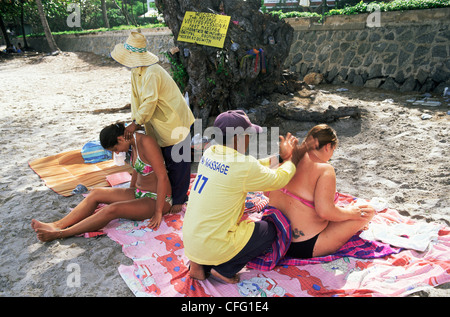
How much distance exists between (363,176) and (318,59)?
6.68m

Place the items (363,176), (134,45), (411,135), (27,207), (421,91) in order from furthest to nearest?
1. (421,91)
2. (411,135)
3. (363,176)
4. (27,207)
5. (134,45)

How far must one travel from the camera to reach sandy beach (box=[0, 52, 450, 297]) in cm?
243

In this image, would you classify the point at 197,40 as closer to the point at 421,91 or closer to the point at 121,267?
the point at 121,267

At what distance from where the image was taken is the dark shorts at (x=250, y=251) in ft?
7.17

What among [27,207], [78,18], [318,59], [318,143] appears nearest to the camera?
[318,143]

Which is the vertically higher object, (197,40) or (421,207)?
(197,40)

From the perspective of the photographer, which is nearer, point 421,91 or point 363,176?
point 363,176

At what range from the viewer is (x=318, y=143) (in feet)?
7.47

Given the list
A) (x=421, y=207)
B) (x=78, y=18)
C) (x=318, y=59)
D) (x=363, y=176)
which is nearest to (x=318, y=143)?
(x=421, y=207)

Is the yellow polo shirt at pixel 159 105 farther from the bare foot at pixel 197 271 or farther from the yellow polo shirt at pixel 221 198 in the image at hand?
the bare foot at pixel 197 271

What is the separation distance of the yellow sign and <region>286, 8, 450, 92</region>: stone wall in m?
4.89

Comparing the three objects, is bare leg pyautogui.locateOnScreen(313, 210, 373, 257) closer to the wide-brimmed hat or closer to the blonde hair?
the blonde hair

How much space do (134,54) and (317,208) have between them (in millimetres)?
2175
